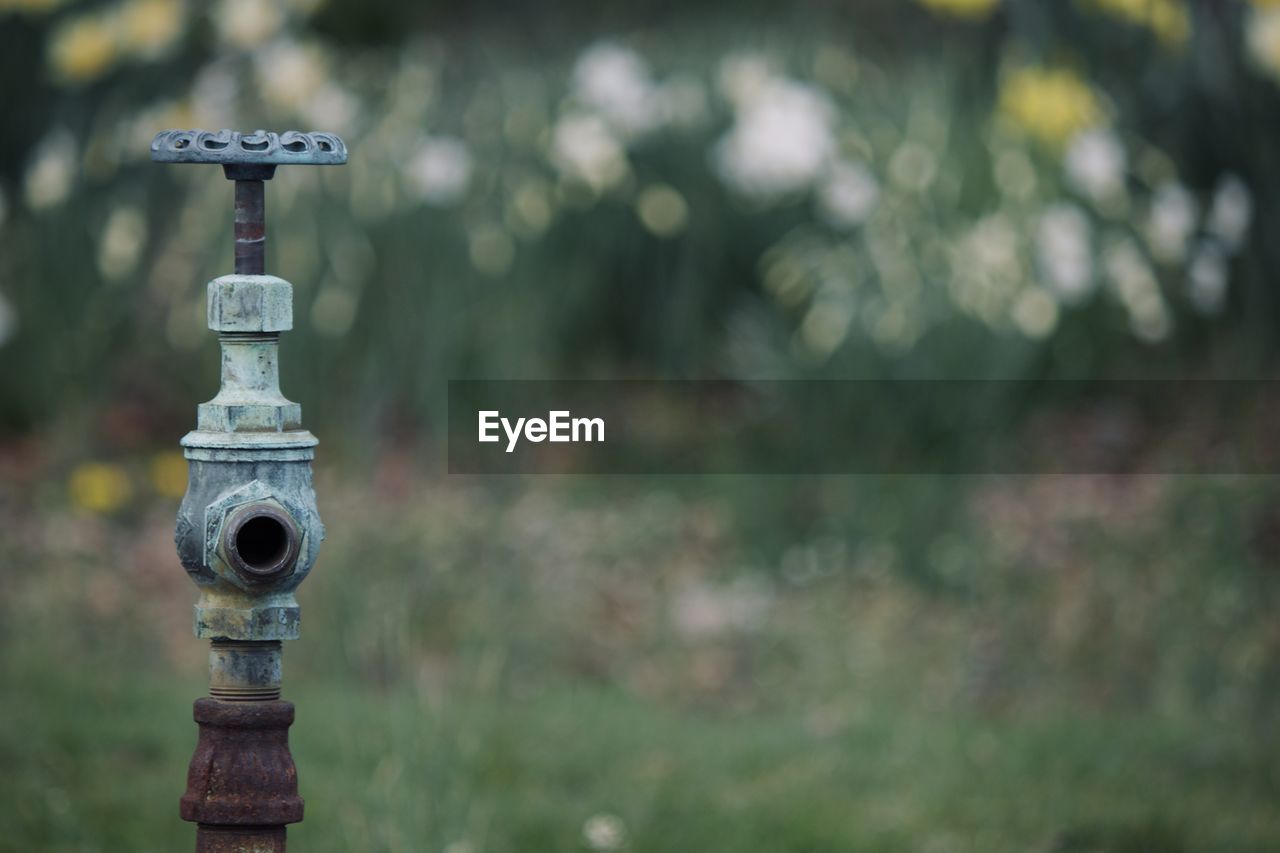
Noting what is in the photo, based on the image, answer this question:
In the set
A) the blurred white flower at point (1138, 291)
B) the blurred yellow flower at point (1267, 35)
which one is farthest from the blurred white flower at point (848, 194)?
the blurred yellow flower at point (1267, 35)

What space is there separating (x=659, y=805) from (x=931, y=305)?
2489mm

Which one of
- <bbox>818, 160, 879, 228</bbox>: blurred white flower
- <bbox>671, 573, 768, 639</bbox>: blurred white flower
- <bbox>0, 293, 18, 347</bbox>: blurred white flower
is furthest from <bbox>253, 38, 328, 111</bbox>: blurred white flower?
<bbox>671, 573, 768, 639</bbox>: blurred white flower

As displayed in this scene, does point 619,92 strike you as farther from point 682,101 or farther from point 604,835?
point 604,835

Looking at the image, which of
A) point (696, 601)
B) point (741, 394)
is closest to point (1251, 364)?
point (741, 394)

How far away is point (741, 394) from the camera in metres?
6.49

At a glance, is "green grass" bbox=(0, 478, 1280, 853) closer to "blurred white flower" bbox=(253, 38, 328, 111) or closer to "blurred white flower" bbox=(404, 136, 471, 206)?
"blurred white flower" bbox=(404, 136, 471, 206)

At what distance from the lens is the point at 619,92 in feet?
20.3

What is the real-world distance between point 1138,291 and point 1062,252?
0.43 m

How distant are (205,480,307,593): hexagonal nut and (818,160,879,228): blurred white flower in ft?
13.4

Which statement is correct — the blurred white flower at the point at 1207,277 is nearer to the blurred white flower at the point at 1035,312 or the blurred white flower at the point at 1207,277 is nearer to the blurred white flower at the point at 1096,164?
the blurred white flower at the point at 1096,164

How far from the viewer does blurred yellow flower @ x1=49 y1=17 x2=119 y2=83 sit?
230 inches

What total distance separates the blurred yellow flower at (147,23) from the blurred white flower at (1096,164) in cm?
324

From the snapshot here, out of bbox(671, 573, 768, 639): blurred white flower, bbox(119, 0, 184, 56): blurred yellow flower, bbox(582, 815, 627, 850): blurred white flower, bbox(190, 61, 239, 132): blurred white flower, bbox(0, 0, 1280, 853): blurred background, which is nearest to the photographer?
bbox(582, 815, 627, 850): blurred white flower

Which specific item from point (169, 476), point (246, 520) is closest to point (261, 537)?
point (246, 520)
